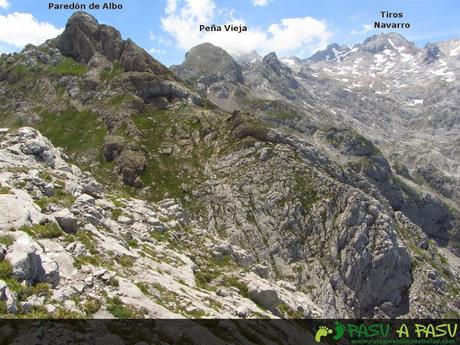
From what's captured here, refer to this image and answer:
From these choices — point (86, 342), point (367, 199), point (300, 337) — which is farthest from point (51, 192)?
point (367, 199)

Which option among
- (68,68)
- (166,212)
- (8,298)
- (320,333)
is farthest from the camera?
(68,68)

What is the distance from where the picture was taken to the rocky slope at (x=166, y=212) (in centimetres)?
2595

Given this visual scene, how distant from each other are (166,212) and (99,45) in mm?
135456

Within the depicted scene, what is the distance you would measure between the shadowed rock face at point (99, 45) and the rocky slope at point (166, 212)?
605mm

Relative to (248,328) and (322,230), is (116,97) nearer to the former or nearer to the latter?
(322,230)

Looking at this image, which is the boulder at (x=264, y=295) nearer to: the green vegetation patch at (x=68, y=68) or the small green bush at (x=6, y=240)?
the small green bush at (x=6, y=240)

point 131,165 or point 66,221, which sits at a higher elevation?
point 131,165

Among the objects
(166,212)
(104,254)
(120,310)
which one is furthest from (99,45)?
(120,310)

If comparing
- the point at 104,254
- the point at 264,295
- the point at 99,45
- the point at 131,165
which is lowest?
the point at 264,295

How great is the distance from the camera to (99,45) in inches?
6811

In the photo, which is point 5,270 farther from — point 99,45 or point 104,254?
point 99,45

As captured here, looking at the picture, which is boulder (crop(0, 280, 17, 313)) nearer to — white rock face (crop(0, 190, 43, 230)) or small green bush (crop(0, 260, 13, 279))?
small green bush (crop(0, 260, 13, 279))

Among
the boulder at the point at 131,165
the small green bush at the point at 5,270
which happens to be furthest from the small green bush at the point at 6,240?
the boulder at the point at 131,165

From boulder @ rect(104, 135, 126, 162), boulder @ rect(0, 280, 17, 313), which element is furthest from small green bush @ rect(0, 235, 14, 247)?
boulder @ rect(104, 135, 126, 162)
